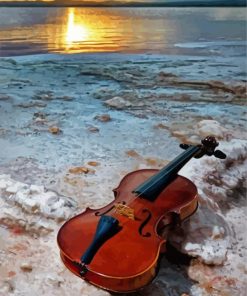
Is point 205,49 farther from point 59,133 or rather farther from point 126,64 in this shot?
point 59,133

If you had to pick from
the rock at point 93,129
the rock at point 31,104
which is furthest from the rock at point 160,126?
the rock at point 31,104

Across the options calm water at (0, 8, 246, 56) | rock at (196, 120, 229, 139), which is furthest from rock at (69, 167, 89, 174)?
calm water at (0, 8, 246, 56)

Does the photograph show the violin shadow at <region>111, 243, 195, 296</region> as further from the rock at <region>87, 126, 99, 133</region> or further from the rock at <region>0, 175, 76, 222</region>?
the rock at <region>87, 126, 99, 133</region>

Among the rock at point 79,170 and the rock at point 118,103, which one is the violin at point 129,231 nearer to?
the rock at point 79,170

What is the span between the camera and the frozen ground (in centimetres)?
119

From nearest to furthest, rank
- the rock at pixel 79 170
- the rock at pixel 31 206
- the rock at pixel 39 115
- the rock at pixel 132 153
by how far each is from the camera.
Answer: the rock at pixel 31 206 → the rock at pixel 79 170 → the rock at pixel 132 153 → the rock at pixel 39 115

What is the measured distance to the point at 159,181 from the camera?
4.15 feet

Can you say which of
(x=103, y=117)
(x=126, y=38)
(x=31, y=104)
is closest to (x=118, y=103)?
(x=103, y=117)

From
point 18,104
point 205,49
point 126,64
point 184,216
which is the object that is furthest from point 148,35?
point 184,216

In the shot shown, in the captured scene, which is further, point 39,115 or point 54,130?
point 39,115

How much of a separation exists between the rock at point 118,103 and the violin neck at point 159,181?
1163mm

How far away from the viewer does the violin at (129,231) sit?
0.95 m

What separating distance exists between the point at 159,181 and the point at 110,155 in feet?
2.05

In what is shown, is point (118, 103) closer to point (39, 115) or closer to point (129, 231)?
point (39, 115)
